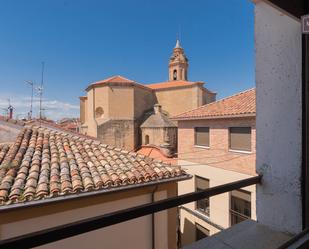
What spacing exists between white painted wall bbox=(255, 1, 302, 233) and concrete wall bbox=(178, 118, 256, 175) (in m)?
7.61

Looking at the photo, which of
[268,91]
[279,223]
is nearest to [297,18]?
[268,91]

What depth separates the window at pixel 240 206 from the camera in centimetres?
831

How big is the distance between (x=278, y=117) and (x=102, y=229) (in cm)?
336

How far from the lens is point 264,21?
4.68 feet

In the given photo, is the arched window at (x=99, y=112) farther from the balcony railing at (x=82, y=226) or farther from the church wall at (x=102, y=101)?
the balcony railing at (x=82, y=226)

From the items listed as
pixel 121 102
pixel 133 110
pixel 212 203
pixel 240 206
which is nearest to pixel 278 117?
pixel 240 206

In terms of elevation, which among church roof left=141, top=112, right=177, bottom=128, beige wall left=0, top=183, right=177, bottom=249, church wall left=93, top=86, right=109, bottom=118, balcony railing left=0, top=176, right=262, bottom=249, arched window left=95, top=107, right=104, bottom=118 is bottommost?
beige wall left=0, top=183, right=177, bottom=249

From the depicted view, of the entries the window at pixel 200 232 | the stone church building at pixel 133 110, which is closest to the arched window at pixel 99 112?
the stone church building at pixel 133 110

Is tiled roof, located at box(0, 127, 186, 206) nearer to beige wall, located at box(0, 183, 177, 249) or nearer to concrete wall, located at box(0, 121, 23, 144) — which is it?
beige wall, located at box(0, 183, 177, 249)

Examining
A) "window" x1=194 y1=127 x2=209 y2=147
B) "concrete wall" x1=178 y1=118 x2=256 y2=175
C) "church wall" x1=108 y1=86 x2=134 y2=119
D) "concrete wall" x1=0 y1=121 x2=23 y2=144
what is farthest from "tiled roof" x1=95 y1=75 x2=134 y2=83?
"concrete wall" x1=0 y1=121 x2=23 y2=144

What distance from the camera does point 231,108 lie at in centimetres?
969

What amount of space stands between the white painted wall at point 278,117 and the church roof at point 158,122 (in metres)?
19.2

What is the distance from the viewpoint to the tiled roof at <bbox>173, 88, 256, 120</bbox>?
8.83 m

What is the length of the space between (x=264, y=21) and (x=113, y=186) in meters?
3.09
